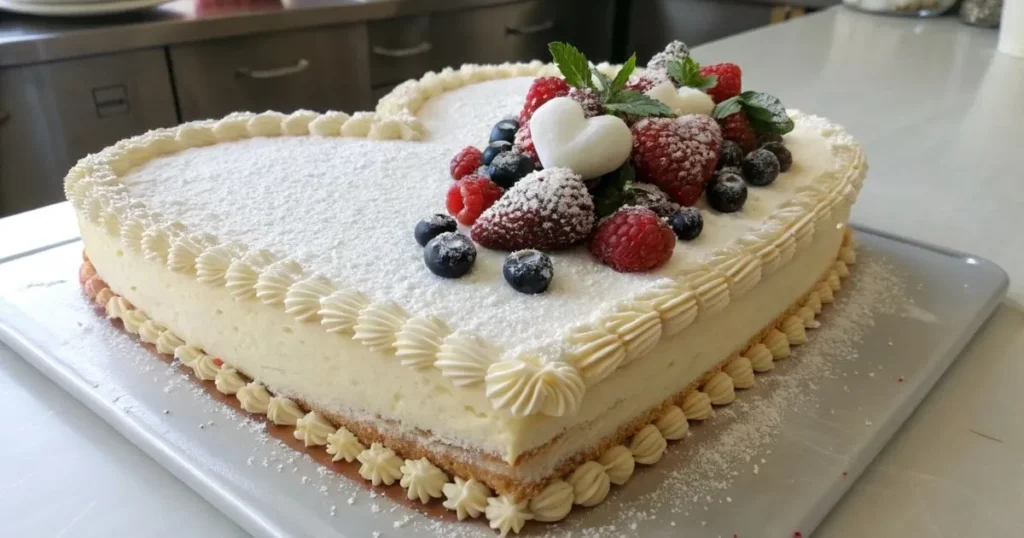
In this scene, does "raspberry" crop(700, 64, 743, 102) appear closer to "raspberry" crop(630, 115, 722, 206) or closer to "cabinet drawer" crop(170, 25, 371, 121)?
"raspberry" crop(630, 115, 722, 206)

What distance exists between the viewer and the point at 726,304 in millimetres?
1208

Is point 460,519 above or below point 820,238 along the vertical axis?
below

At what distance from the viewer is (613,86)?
1.45 meters

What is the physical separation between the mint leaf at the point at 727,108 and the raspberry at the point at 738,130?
12mm

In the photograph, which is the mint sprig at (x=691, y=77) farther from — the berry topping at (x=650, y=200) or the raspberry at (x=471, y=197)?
the raspberry at (x=471, y=197)

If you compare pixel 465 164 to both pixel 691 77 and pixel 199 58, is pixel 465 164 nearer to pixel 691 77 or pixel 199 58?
pixel 691 77

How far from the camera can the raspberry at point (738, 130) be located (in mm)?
1540

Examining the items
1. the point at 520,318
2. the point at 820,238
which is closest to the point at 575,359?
the point at 520,318

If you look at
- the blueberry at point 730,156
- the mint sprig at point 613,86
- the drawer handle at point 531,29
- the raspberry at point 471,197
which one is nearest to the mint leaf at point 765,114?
the blueberry at point 730,156

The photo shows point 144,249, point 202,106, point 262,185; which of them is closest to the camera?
point 144,249

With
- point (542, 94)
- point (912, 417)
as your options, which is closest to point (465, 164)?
point (542, 94)

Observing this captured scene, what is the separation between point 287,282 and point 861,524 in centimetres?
84

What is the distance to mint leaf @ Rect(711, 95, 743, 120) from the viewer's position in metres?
1.53

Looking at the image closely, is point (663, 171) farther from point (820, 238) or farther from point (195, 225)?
point (195, 225)
